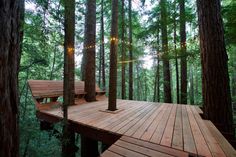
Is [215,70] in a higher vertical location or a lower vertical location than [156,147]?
higher

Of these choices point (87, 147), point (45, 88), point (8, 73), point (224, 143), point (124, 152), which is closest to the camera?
point (8, 73)

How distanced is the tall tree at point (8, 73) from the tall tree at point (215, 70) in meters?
3.75

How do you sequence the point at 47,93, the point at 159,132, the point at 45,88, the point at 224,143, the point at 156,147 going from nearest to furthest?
the point at 156,147, the point at 224,143, the point at 159,132, the point at 47,93, the point at 45,88

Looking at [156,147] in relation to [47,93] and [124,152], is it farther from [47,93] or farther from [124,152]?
[47,93]

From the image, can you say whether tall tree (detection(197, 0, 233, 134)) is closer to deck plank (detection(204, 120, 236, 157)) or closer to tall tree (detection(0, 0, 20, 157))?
deck plank (detection(204, 120, 236, 157))

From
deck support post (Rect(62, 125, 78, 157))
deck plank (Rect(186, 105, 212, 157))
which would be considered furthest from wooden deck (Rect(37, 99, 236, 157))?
deck support post (Rect(62, 125, 78, 157))

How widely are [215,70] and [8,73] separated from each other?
3.86 m

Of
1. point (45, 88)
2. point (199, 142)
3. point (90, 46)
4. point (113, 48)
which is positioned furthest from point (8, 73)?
point (90, 46)

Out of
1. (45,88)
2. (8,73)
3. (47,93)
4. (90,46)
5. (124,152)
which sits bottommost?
(124,152)

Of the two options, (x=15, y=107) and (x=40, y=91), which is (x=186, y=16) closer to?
(x=40, y=91)

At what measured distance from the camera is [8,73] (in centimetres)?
130

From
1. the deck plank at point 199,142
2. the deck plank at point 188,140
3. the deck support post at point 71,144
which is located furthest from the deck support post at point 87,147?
the deck plank at point 199,142

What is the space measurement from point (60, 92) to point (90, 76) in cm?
146

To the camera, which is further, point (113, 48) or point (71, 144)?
point (113, 48)
